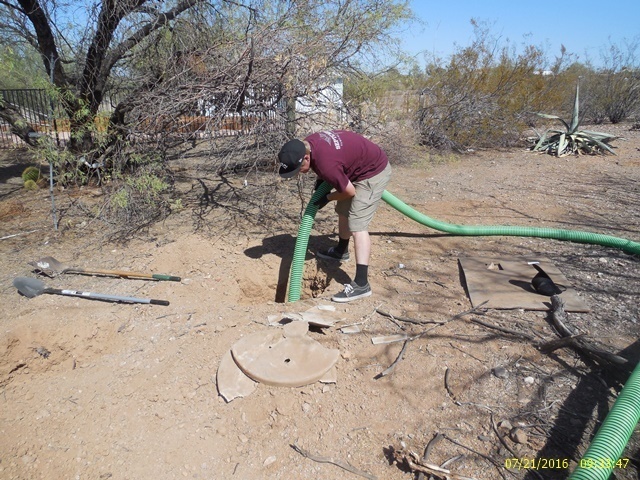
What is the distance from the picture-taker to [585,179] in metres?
7.23

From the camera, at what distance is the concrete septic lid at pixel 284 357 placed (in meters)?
2.60

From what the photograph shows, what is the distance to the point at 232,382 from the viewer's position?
2615 millimetres

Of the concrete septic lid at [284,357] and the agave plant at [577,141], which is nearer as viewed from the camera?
the concrete septic lid at [284,357]

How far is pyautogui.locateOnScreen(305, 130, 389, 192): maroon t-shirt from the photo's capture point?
3.19m

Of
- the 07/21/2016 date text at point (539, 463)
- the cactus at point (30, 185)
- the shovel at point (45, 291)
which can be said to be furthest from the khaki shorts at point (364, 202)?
the cactus at point (30, 185)

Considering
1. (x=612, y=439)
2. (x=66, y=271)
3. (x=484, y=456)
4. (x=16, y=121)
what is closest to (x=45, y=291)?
(x=66, y=271)

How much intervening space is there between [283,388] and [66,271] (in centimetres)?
266

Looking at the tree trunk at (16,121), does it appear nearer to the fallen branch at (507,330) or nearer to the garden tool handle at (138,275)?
the garden tool handle at (138,275)

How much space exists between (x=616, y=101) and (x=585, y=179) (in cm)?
847

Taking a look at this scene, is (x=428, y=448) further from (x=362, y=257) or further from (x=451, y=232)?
(x=451, y=232)

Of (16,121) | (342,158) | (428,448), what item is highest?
(342,158)

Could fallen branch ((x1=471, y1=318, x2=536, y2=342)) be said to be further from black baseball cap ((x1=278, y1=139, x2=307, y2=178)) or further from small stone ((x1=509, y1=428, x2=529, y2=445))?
black baseball cap ((x1=278, y1=139, x2=307, y2=178))

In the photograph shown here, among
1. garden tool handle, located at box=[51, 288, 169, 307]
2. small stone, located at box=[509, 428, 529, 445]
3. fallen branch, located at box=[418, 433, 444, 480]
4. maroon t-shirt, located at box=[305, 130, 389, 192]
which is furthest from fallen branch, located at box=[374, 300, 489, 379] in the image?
garden tool handle, located at box=[51, 288, 169, 307]

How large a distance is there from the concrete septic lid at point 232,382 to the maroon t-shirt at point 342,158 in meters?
1.47
